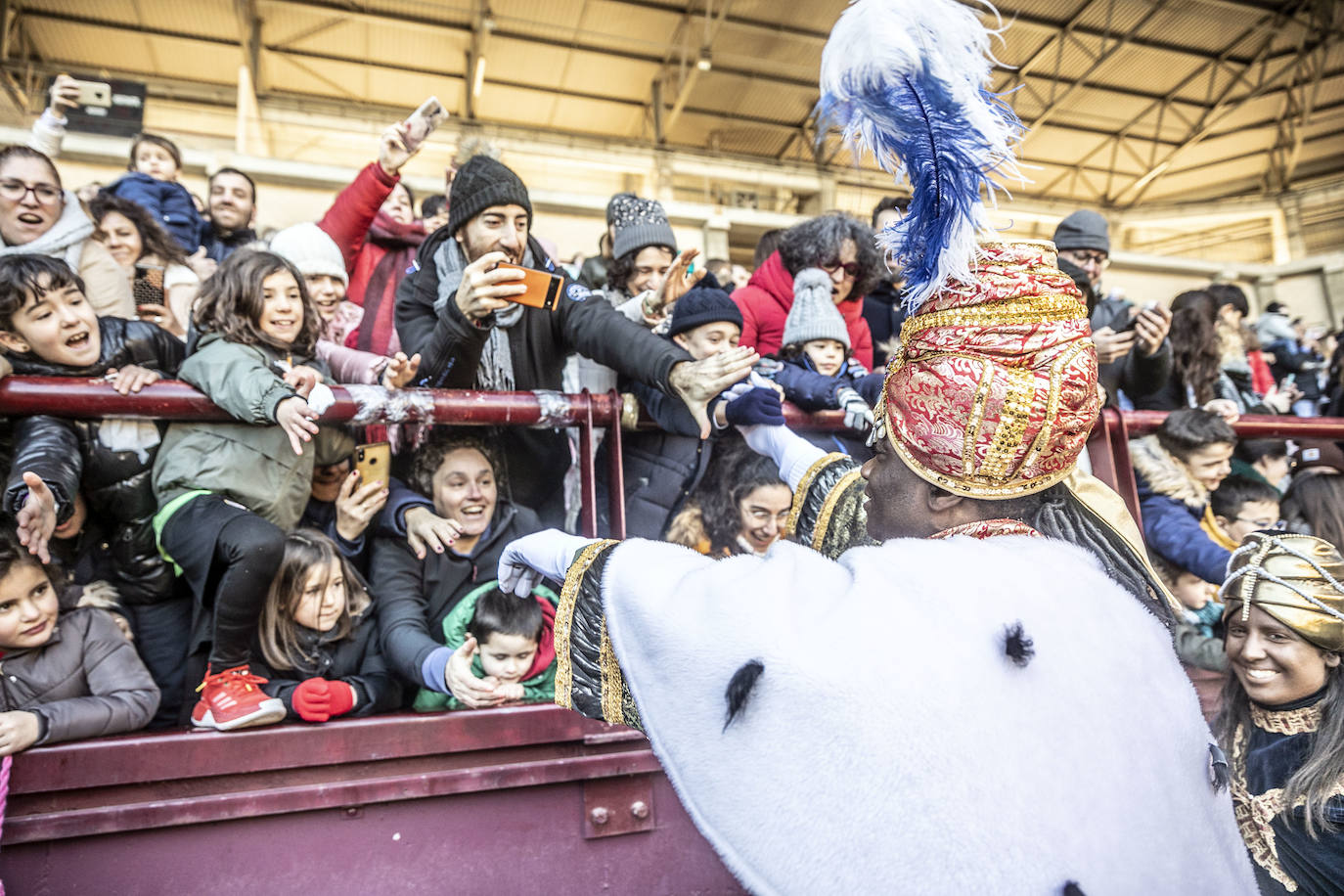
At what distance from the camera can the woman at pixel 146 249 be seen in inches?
141

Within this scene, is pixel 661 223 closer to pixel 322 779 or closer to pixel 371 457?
pixel 371 457

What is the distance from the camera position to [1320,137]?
1727 centimetres

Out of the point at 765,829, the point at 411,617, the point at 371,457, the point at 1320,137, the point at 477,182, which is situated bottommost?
the point at 765,829

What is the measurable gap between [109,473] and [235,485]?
0.33 meters

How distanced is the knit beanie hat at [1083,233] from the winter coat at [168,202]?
448 cm

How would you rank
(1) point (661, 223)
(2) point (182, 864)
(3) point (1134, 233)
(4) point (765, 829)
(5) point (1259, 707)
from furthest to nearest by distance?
(3) point (1134, 233) → (1) point (661, 223) → (5) point (1259, 707) → (2) point (182, 864) → (4) point (765, 829)

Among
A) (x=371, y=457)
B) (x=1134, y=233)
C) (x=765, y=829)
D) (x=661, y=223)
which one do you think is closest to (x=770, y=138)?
(x=1134, y=233)

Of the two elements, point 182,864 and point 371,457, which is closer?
point 182,864

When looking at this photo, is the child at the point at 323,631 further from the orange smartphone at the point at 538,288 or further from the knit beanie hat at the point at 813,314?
the knit beanie hat at the point at 813,314

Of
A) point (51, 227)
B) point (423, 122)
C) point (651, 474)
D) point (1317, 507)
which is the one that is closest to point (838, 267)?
point (651, 474)

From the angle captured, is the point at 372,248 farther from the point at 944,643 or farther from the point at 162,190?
the point at 944,643

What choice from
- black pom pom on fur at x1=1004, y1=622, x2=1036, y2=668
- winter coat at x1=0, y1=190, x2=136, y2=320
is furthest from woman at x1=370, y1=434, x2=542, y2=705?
black pom pom on fur at x1=1004, y1=622, x2=1036, y2=668

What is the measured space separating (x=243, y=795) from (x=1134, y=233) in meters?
21.5

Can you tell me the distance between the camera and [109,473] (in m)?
2.16
